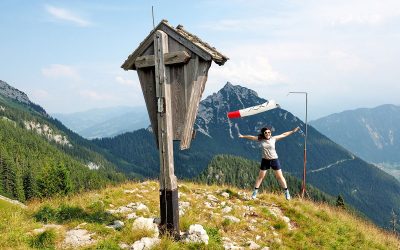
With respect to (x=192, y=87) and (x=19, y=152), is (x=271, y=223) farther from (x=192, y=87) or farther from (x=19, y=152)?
(x=19, y=152)

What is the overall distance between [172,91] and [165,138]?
1223mm

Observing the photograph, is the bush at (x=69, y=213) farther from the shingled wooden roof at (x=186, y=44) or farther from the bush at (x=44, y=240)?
the shingled wooden roof at (x=186, y=44)

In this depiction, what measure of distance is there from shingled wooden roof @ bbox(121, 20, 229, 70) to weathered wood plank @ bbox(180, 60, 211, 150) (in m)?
0.27

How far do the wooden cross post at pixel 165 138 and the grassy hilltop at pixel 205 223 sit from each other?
2.20 ft

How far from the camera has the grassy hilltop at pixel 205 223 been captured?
27.4ft

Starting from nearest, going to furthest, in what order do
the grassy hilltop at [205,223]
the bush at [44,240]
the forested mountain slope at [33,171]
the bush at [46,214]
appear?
the bush at [44,240]
the grassy hilltop at [205,223]
the bush at [46,214]
the forested mountain slope at [33,171]

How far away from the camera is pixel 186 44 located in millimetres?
8742

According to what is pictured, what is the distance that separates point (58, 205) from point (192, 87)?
240 inches

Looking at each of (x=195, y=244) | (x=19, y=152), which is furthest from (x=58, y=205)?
(x=19, y=152)

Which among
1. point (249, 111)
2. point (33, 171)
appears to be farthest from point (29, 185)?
point (249, 111)

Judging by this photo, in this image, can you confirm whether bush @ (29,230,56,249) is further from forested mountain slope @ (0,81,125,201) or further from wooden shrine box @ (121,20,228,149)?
forested mountain slope @ (0,81,125,201)

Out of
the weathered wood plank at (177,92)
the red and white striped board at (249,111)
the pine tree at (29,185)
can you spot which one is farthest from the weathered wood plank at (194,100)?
the pine tree at (29,185)

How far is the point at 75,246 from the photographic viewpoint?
802 cm

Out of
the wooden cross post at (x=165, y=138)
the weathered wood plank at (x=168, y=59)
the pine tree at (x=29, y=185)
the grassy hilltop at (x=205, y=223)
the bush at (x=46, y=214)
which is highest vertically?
the weathered wood plank at (x=168, y=59)
